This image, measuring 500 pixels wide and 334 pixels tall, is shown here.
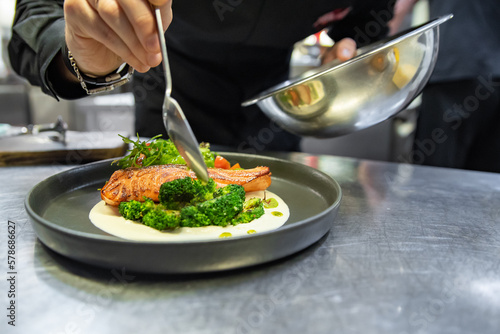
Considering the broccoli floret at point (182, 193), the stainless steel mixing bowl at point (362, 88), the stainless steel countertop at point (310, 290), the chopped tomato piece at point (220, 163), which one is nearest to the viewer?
the stainless steel countertop at point (310, 290)

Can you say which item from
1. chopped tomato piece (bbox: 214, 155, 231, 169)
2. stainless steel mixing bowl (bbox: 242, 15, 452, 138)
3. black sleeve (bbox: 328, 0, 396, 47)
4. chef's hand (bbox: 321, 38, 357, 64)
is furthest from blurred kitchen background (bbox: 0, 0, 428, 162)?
chopped tomato piece (bbox: 214, 155, 231, 169)

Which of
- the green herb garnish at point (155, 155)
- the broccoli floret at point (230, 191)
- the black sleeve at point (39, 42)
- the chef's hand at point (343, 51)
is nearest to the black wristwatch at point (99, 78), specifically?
the black sleeve at point (39, 42)

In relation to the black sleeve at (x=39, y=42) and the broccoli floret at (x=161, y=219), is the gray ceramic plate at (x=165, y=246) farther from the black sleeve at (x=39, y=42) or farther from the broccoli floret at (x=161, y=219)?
the black sleeve at (x=39, y=42)

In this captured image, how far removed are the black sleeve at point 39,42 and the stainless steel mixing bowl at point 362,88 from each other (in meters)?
0.86

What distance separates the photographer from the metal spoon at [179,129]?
1.02m

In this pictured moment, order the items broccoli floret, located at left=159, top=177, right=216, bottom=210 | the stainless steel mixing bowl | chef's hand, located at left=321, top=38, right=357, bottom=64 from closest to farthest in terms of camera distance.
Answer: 1. broccoli floret, located at left=159, top=177, right=216, bottom=210
2. the stainless steel mixing bowl
3. chef's hand, located at left=321, top=38, right=357, bottom=64

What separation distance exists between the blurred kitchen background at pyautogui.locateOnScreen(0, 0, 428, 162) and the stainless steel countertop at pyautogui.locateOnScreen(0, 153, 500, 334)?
360 centimetres

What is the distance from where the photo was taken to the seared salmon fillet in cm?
120

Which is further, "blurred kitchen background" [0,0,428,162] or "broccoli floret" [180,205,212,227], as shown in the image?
"blurred kitchen background" [0,0,428,162]

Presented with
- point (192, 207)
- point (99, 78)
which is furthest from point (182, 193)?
point (99, 78)

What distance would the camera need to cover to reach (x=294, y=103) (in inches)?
60.9

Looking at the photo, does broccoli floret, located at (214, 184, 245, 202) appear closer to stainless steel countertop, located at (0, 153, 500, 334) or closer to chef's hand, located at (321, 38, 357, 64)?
stainless steel countertop, located at (0, 153, 500, 334)

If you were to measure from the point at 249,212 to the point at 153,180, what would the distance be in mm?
335

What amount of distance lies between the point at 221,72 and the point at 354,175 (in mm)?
968
